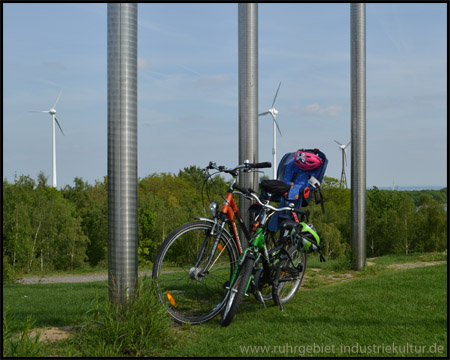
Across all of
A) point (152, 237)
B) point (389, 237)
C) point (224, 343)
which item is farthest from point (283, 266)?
point (389, 237)

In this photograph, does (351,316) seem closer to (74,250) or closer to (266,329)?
(266,329)

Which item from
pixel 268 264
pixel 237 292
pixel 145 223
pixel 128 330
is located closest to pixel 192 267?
pixel 237 292

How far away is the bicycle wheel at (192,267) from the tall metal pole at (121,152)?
1.35 ft

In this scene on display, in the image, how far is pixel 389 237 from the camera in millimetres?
38531

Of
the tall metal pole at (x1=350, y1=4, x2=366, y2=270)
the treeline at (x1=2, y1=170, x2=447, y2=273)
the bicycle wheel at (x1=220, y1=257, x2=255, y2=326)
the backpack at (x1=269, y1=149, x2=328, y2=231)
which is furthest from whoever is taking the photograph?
the treeline at (x1=2, y1=170, x2=447, y2=273)

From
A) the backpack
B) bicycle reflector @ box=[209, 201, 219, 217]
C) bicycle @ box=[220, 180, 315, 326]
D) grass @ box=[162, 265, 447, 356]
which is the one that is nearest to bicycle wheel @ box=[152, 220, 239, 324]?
bicycle reflector @ box=[209, 201, 219, 217]

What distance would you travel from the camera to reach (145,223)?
36.8 metres

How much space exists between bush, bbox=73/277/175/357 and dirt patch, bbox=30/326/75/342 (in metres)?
0.27

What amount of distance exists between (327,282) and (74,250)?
3499cm

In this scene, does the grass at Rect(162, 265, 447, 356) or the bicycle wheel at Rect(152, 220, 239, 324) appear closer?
the grass at Rect(162, 265, 447, 356)

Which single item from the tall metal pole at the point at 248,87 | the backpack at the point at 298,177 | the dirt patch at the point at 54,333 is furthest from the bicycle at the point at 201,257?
the tall metal pole at the point at 248,87

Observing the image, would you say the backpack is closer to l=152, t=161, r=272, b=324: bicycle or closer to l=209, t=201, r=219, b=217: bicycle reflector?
l=152, t=161, r=272, b=324: bicycle

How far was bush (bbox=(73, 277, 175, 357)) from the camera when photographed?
3.37m

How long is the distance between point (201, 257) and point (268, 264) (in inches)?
29.2
